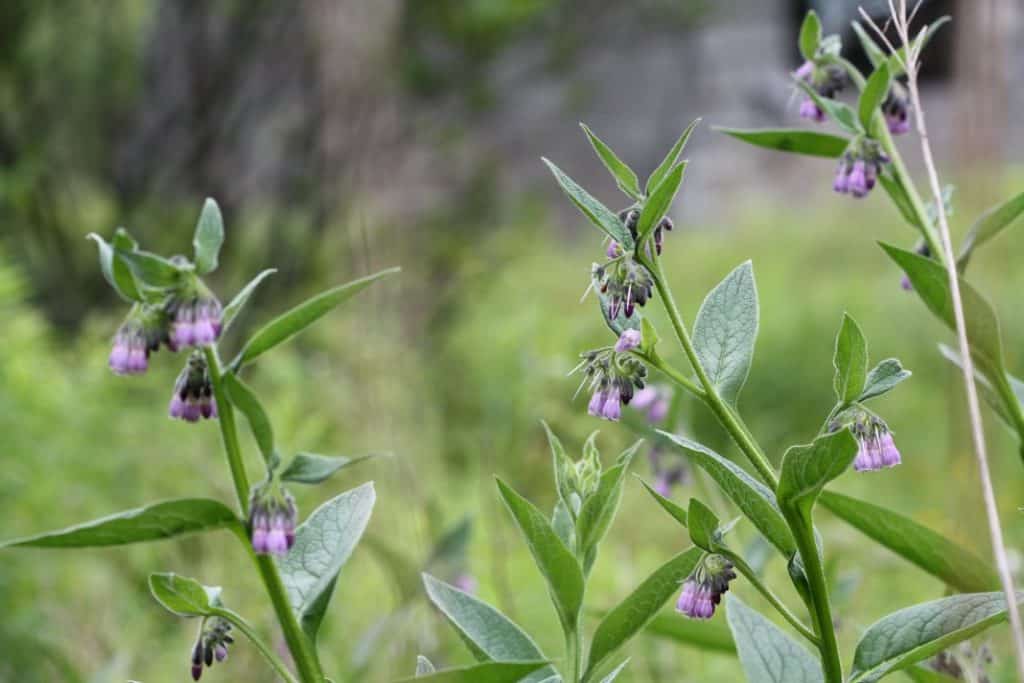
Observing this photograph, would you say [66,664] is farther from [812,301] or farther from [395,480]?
[812,301]

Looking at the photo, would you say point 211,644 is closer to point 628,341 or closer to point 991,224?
point 628,341

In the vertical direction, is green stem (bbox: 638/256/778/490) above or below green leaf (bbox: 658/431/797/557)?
above

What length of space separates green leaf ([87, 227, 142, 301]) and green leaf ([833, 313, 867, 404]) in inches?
11.3

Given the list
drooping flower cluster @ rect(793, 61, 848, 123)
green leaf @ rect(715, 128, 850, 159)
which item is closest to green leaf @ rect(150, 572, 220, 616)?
green leaf @ rect(715, 128, 850, 159)

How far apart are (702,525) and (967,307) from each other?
23cm

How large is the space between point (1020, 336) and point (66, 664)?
3927mm

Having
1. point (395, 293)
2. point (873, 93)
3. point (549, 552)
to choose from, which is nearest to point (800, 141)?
point (873, 93)

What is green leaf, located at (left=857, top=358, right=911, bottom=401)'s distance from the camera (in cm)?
55

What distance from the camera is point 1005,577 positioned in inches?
19.6

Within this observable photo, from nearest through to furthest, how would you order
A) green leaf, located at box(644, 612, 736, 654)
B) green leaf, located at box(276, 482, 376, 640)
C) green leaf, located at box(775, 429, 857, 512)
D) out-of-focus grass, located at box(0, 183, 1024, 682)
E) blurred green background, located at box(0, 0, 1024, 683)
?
green leaf, located at box(775, 429, 857, 512) → green leaf, located at box(276, 482, 376, 640) → green leaf, located at box(644, 612, 736, 654) → out-of-focus grass, located at box(0, 183, 1024, 682) → blurred green background, located at box(0, 0, 1024, 683)

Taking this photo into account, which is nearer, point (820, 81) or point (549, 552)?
point (549, 552)

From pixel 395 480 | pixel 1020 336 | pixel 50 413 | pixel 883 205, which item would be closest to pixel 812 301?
pixel 1020 336

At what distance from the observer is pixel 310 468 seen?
59cm

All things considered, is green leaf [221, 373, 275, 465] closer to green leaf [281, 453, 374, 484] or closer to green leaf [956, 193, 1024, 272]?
green leaf [281, 453, 374, 484]
